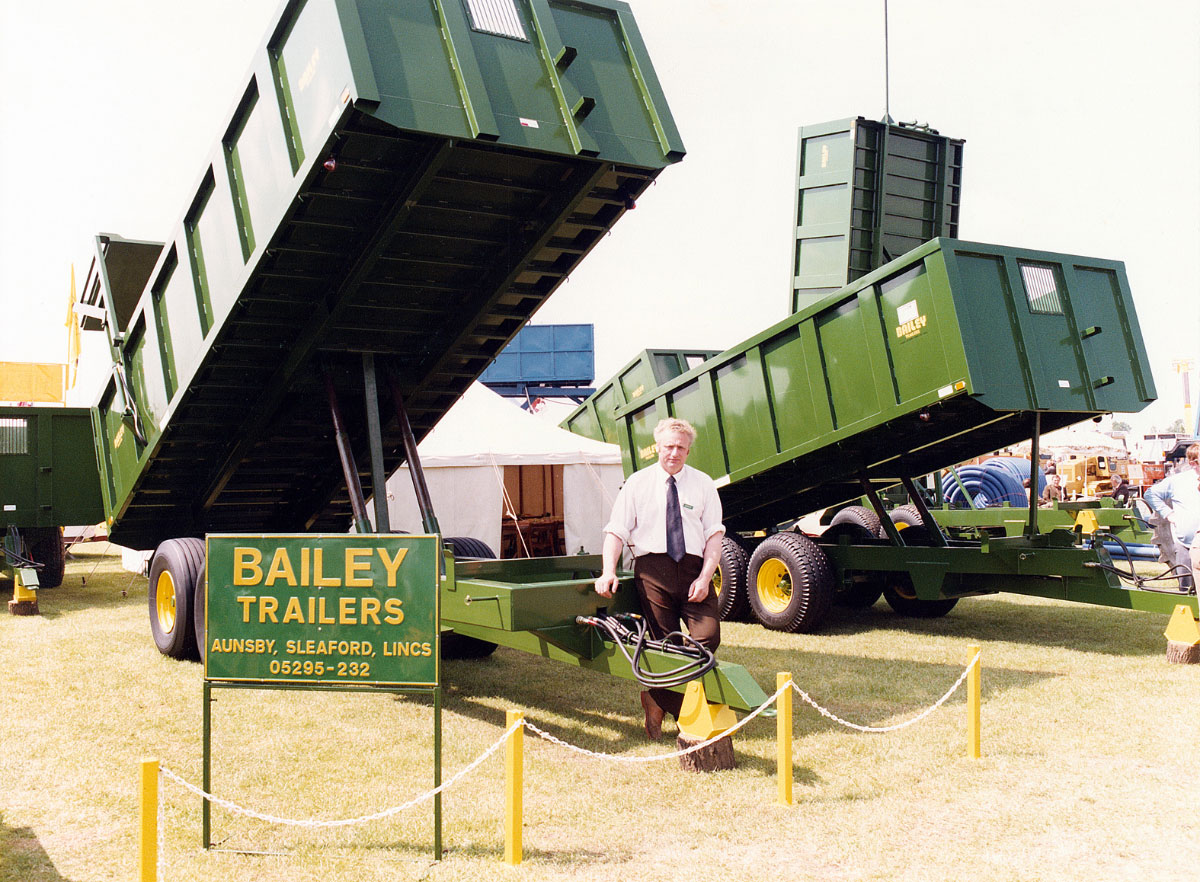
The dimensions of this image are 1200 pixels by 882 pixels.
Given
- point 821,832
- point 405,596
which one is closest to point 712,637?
point 821,832

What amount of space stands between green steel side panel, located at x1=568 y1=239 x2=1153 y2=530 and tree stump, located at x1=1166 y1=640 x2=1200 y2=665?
1.89 m

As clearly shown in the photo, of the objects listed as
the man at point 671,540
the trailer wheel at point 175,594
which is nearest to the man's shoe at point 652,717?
the man at point 671,540

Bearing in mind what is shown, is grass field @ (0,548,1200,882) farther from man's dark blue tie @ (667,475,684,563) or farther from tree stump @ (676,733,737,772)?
man's dark blue tie @ (667,475,684,563)

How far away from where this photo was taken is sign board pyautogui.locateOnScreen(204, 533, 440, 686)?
4.47 metres

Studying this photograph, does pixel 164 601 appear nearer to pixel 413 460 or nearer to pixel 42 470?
pixel 413 460

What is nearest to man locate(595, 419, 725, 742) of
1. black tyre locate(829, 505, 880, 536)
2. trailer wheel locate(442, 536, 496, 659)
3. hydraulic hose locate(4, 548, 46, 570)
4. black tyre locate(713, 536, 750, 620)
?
trailer wheel locate(442, 536, 496, 659)

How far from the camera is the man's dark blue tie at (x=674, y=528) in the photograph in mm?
5469

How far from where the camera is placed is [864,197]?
A: 441 inches

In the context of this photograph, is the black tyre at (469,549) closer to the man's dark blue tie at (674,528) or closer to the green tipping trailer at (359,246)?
the green tipping trailer at (359,246)

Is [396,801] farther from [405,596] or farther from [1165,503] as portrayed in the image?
[1165,503]

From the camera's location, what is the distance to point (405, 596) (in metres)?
4.48

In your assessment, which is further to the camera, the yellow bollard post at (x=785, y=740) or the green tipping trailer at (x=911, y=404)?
the green tipping trailer at (x=911, y=404)

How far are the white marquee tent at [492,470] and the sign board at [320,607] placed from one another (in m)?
8.24

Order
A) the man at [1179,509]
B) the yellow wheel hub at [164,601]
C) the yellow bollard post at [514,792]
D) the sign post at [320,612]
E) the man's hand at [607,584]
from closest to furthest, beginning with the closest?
the yellow bollard post at [514,792]
the sign post at [320,612]
the man's hand at [607,584]
the yellow wheel hub at [164,601]
the man at [1179,509]
